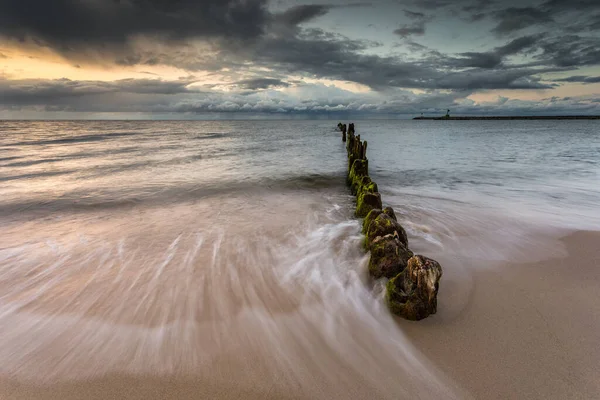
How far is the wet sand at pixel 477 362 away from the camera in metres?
2.76

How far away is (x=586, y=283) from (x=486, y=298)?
168cm

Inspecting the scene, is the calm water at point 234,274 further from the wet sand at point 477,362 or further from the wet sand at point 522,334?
the wet sand at point 522,334

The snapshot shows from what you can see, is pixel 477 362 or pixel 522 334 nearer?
pixel 477 362

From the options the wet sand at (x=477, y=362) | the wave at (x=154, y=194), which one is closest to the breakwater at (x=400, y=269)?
the wet sand at (x=477, y=362)

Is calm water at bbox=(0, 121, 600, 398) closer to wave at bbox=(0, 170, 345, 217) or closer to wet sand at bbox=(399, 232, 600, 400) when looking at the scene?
wave at bbox=(0, 170, 345, 217)

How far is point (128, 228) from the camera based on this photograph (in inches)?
290

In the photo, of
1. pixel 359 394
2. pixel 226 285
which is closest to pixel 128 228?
pixel 226 285

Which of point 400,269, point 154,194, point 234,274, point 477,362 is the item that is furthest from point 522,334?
point 154,194

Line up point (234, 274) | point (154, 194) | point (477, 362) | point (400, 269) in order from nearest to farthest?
1. point (477, 362)
2. point (400, 269)
3. point (234, 274)
4. point (154, 194)

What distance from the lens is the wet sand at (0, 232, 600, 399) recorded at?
109 inches

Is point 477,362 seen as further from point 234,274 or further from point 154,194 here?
point 154,194

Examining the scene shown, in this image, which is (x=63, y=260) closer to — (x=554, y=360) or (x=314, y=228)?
(x=314, y=228)

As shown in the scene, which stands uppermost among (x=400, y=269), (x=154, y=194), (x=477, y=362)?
(x=400, y=269)

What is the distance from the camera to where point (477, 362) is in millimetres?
3029
